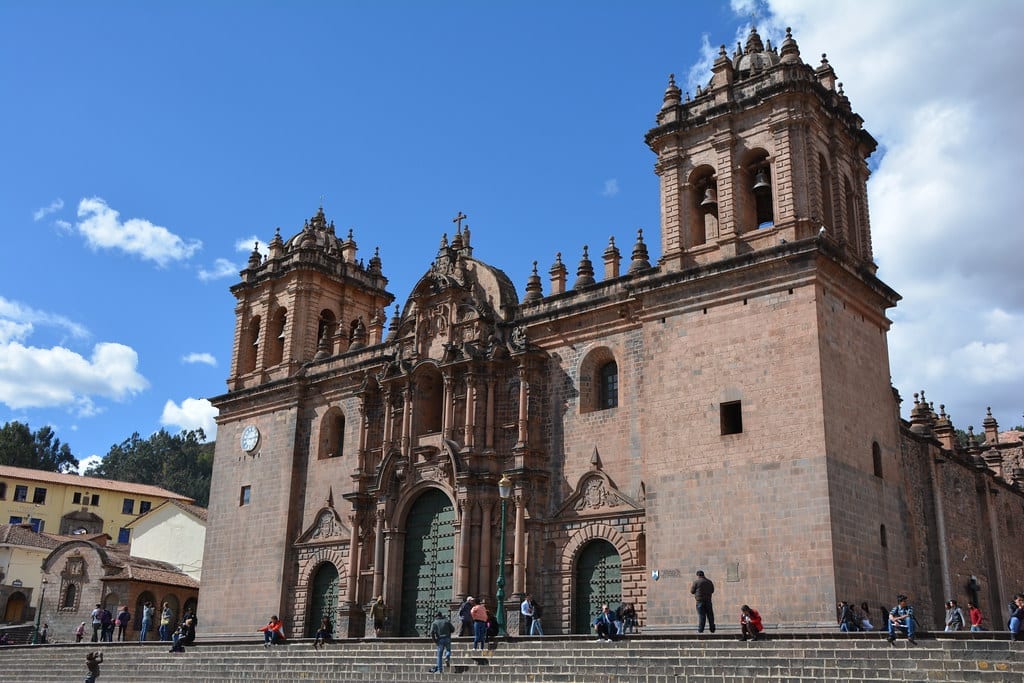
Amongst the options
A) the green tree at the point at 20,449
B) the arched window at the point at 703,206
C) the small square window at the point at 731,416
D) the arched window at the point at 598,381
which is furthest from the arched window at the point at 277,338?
the green tree at the point at 20,449

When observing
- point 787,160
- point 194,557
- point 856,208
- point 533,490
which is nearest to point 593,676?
point 533,490

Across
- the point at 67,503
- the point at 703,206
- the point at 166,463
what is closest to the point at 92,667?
the point at 703,206

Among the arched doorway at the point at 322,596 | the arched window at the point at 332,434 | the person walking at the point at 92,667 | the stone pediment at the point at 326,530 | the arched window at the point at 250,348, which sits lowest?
the person walking at the point at 92,667

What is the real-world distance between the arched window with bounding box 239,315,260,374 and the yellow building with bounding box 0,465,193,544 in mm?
25680

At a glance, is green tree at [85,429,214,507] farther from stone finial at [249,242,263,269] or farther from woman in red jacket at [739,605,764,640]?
woman in red jacket at [739,605,764,640]

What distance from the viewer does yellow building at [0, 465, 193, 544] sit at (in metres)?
57.3

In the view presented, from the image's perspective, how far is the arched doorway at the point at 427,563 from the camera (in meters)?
25.9

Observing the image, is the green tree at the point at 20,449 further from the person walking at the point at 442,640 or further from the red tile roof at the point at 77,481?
the person walking at the point at 442,640

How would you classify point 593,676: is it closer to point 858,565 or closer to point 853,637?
point 853,637

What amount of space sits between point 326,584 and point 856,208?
58.1ft

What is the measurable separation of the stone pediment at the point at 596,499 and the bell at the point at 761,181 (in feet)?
24.8

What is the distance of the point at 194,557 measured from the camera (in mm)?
44250

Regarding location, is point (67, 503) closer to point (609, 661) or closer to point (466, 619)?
point (466, 619)

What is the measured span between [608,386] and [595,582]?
482 cm
